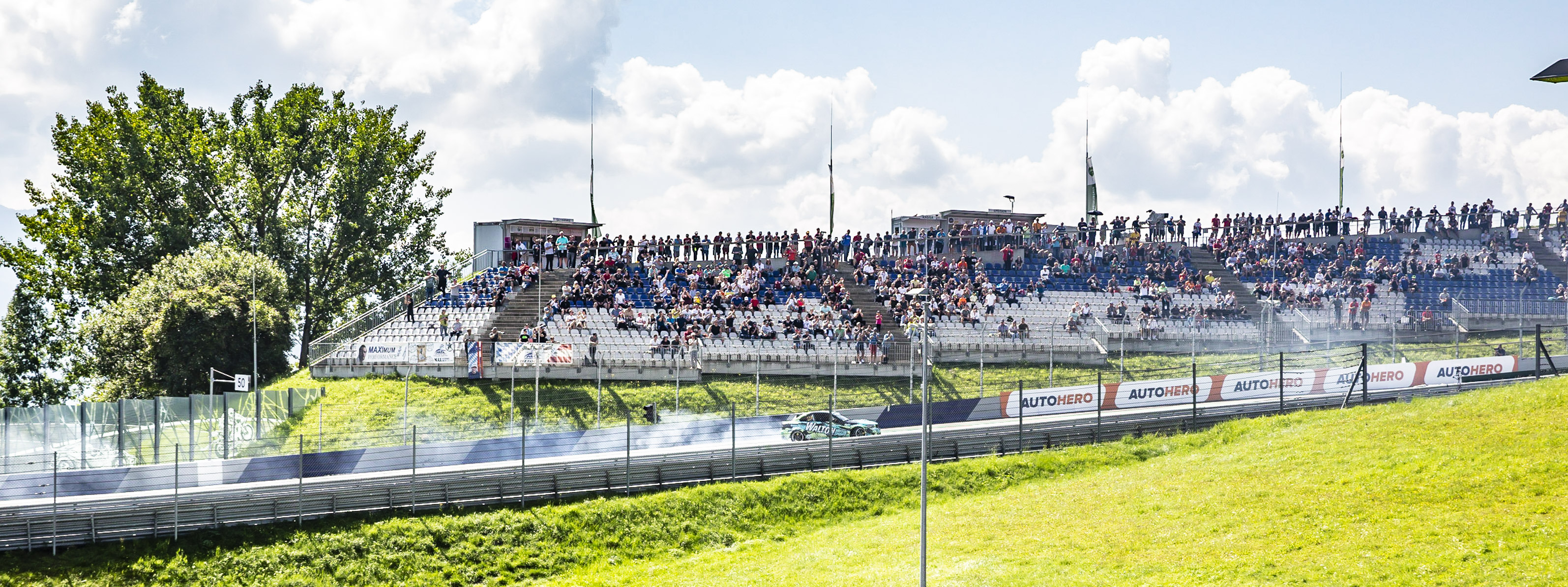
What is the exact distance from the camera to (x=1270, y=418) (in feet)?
131

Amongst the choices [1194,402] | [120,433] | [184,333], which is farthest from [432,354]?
[1194,402]

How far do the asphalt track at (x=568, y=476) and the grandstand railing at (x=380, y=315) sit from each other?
1635 cm

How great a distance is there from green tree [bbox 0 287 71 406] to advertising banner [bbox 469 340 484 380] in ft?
103

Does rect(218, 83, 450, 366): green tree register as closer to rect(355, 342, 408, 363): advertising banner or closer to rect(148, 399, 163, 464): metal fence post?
rect(355, 342, 408, 363): advertising banner

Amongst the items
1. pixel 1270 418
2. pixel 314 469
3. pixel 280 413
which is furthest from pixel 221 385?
pixel 1270 418

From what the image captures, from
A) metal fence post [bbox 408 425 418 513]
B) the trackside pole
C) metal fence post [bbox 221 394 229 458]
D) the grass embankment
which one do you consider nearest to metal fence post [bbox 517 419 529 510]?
the grass embankment

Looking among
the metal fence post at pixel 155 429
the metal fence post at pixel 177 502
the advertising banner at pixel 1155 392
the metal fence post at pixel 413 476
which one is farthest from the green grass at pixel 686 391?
the metal fence post at pixel 177 502

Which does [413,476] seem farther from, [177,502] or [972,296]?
[972,296]

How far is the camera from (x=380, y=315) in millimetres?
50125

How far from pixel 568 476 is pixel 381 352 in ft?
49.6

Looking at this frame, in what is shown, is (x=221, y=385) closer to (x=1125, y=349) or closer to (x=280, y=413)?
(x=280, y=413)

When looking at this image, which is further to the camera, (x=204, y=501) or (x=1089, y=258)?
(x=1089, y=258)

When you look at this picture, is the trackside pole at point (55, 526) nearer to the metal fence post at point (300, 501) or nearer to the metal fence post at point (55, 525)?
the metal fence post at point (55, 525)

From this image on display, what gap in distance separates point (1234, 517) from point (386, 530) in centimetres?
1962
